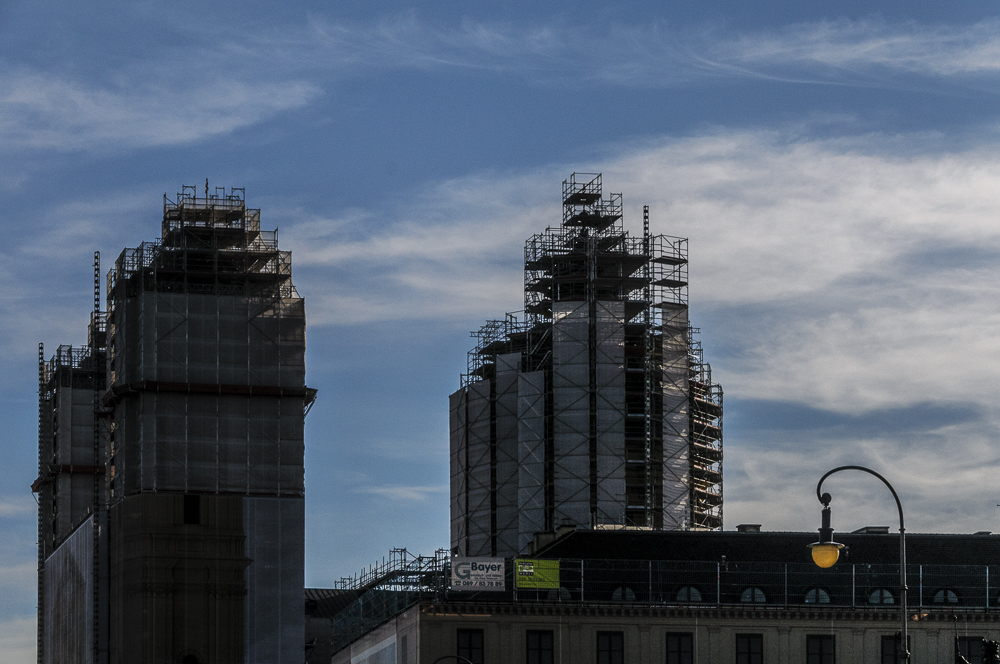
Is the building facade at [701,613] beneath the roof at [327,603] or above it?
above

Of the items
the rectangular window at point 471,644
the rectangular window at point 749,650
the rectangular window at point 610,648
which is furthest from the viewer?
the rectangular window at point 749,650

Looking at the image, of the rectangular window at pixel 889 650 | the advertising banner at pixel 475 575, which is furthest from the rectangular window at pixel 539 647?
the rectangular window at pixel 889 650

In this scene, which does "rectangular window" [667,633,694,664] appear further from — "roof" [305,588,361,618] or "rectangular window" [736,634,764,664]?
"roof" [305,588,361,618]

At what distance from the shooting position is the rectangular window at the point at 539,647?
84875mm

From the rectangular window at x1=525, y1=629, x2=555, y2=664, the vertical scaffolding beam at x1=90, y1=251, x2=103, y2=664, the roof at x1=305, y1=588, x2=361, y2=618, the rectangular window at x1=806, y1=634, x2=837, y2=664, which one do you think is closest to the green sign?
the rectangular window at x1=525, y1=629, x2=555, y2=664

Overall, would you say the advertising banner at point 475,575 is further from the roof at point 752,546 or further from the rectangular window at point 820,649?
the rectangular window at point 820,649

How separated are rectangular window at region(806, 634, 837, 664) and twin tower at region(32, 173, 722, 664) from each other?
72.0 feet

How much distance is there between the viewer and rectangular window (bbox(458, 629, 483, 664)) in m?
84.4

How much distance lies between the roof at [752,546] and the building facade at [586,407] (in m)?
25.5

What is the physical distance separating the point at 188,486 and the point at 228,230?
700 inches

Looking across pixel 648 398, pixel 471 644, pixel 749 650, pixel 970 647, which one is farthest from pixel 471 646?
pixel 648 398

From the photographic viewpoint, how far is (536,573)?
8700 cm

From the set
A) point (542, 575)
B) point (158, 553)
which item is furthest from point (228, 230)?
point (542, 575)

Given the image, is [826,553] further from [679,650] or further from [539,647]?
[679,650]
